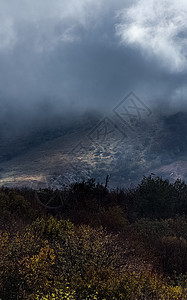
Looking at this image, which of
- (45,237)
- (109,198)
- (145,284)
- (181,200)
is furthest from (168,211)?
(145,284)

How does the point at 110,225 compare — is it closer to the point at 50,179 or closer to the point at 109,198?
the point at 109,198

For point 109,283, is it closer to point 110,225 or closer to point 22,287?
point 22,287

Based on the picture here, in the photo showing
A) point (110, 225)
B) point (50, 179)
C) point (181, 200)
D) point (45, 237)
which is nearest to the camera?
point (45, 237)

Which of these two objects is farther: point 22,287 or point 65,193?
point 65,193

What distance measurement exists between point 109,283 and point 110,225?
10.8 meters

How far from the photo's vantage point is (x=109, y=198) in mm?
30266

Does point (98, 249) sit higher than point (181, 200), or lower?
higher

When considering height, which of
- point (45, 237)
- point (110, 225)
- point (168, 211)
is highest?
point (45, 237)

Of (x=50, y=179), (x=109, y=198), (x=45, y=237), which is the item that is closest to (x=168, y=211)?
(x=109, y=198)

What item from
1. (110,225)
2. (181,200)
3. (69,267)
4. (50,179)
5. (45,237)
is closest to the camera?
(69,267)

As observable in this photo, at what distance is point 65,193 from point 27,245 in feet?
62.6

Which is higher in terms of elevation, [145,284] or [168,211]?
[145,284]

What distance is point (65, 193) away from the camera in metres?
29.2

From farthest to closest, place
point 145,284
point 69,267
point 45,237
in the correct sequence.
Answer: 1. point 45,237
2. point 69,267
3. point 145,284
